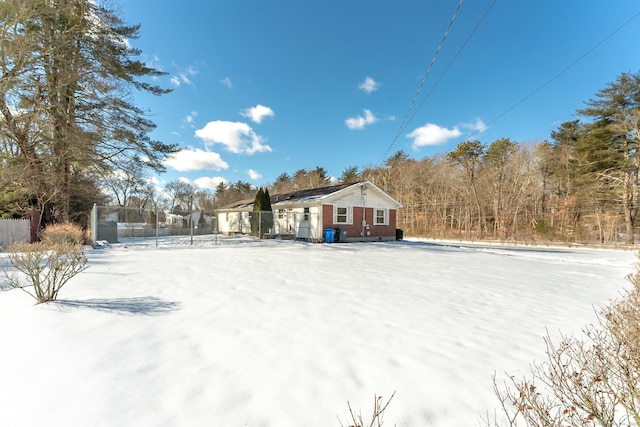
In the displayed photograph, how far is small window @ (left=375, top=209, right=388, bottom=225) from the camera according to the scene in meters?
19.8

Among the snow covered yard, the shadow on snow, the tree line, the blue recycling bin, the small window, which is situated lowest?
the snow covered yard

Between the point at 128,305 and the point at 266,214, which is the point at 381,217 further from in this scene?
the point at 128,305

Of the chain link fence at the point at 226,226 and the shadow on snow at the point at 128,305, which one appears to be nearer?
the shadow on snow at the point at 128,305

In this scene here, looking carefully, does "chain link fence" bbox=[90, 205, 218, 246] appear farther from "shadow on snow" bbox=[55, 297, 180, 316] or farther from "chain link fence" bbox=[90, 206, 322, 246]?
"shadow on snow" bbox=[55, 297, 180, 316]

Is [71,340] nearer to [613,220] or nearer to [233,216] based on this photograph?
[233,216]

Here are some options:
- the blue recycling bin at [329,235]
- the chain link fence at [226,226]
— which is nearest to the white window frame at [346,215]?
the blue recycling bin at [329,235]

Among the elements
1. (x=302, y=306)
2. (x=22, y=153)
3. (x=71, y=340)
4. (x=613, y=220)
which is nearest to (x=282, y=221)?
(x=22, y=153)

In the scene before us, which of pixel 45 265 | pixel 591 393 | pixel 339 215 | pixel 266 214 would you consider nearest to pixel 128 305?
pixel 45 265

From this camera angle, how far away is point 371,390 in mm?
2385

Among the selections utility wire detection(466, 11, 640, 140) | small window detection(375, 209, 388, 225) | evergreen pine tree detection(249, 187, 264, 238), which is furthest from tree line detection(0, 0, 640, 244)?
utility wire detection(466, 11, 640, 140)

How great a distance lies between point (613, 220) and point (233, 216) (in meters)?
28.9

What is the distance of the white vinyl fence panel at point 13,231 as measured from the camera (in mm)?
11125

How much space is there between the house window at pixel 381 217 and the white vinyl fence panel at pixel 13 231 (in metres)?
18.4

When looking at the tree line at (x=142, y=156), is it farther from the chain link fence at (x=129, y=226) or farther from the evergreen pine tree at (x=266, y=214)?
the evergreen pine tree at (x=266, y=214)
